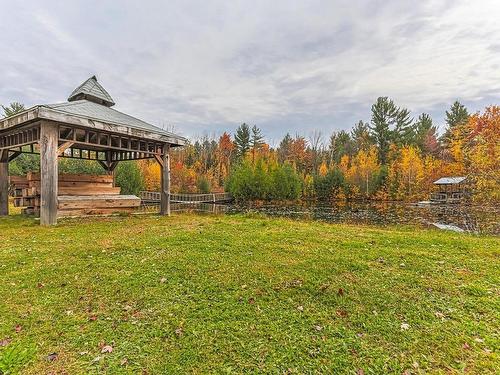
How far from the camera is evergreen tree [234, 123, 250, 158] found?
49.3 meters

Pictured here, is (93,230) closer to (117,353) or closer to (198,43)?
(117,353)

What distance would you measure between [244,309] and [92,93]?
10244 millimetres

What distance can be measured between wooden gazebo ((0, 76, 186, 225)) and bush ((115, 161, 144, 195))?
561 inches

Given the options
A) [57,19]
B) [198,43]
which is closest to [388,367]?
[57,19]

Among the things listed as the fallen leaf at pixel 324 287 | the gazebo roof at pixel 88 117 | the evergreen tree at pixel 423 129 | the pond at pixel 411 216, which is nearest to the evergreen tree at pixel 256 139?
the evergreen tree at pixel 423 129

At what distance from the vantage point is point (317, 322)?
2.68 meters

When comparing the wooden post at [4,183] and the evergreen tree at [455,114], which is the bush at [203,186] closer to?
the wooden post at [4,183]

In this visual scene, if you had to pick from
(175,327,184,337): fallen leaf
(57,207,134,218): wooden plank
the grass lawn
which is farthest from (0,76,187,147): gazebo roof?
(175,327,184,337): fallen leaf

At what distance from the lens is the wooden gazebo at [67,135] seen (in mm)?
6957

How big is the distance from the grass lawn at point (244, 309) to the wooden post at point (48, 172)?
2451 millimetres

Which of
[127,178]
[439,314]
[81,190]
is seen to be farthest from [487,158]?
[127,178]

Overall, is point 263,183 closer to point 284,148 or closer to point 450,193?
point 284,148

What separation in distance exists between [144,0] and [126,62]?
6.69 m

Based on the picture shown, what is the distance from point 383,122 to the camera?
4375cm
